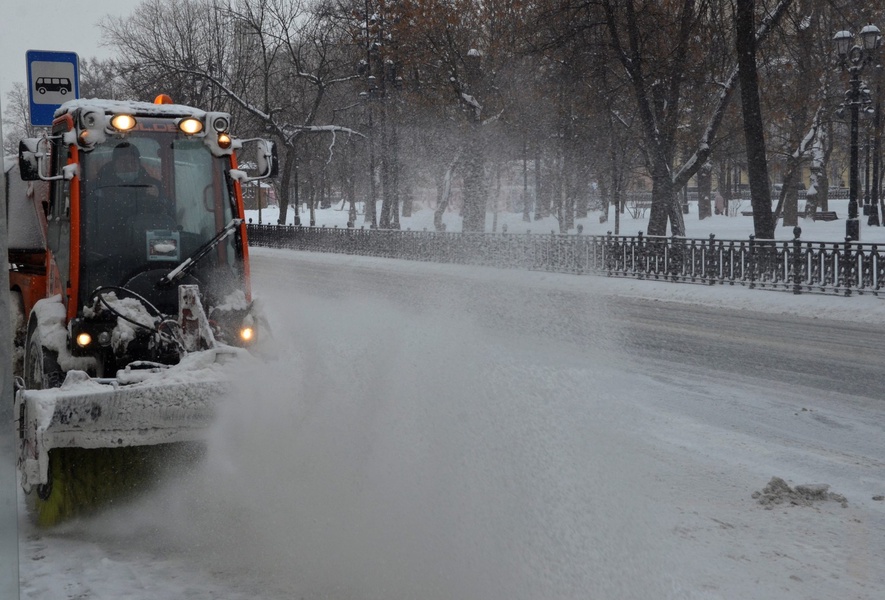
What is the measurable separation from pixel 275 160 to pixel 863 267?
14051mm

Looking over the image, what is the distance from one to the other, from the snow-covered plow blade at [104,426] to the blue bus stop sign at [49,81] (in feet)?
19.2

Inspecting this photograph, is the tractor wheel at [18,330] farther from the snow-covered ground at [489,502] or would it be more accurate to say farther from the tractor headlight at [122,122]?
the snow-covered ground at [489,502]

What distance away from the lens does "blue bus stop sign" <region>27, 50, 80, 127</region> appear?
10172 millimetres

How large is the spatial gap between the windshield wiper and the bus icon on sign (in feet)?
16.0

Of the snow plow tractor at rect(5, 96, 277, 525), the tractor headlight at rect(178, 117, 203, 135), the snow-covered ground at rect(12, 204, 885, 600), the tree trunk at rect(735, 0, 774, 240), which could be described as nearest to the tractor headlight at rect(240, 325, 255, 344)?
the snow plow tractor at rect(5, 96, 277, 525)

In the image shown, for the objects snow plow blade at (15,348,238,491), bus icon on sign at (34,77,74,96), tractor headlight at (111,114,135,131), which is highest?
bus icon on sign at (34,77,74,96)

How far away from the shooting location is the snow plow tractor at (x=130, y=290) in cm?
517

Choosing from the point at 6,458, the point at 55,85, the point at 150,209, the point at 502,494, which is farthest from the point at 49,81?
the point at 6,458

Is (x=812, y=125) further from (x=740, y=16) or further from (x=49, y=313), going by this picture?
(x=49, y=313)

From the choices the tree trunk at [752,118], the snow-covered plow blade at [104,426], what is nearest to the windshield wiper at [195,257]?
the snow-covered plow blade at [104,426]

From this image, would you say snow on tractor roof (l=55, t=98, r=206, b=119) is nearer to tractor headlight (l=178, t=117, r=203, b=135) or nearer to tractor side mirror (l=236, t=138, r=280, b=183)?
tractor headlight (l=178, t=117, r=203, b=135)

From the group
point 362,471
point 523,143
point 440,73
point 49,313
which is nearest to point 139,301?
point 49,313

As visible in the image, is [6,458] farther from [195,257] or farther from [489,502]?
[195,257]

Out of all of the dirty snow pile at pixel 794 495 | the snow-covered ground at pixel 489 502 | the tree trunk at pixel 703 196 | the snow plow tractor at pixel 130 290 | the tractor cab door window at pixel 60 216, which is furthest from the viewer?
the tree trunk at pixel 703 196
